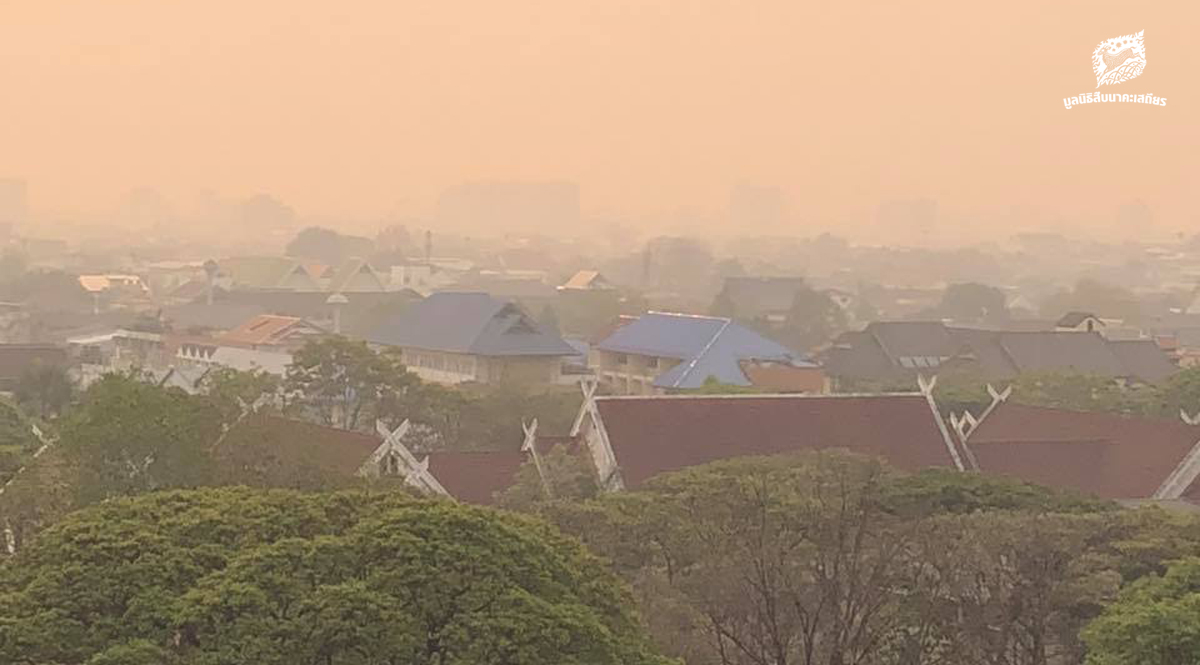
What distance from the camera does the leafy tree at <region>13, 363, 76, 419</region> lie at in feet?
86.7

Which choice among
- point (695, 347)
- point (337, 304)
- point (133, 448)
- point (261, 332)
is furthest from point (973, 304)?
point (133, 448)

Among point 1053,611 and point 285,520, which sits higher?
point 285,520

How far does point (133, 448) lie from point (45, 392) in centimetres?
1527

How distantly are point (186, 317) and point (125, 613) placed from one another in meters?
41.2

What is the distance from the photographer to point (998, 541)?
11586 millimetres

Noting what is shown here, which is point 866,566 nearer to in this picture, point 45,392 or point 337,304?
point 45,392

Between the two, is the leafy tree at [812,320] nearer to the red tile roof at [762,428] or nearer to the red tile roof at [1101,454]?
the red tile roof at [1101,454]

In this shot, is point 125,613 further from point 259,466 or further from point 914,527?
point 914,527

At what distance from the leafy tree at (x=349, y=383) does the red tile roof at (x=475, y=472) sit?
517 centimetres

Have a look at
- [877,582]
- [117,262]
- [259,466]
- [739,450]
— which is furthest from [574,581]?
[117,262]

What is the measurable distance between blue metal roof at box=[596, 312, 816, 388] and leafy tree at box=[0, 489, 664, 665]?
892 inches

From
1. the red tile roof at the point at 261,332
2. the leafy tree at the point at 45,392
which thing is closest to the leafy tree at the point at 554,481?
the leafy tree at the point at 45,392

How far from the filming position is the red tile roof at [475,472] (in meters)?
16.5

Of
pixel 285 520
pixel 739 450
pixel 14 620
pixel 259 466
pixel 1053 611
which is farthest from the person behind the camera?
pixel 739 450
